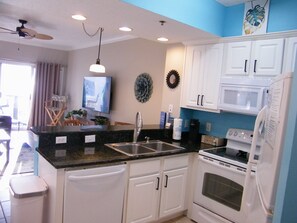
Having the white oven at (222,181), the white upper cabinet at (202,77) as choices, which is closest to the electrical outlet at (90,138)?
the white oven at (222,181)

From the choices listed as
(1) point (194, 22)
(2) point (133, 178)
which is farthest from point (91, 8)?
(2) point (133, 178)

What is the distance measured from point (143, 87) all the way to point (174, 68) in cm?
112

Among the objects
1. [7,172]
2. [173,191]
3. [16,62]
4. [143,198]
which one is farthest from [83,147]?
[16,62]

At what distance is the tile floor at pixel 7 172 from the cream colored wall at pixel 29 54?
A: 7.08 feet

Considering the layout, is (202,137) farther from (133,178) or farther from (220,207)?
(133,178)

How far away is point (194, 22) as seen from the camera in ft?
8.34

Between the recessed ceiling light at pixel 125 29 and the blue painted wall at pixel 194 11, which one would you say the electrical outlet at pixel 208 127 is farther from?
the recessed ceiling light at pixel 125 29

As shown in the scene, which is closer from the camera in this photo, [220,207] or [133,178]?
[133,178]

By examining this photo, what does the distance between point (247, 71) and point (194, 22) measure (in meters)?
0.80

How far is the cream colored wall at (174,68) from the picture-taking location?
3.40 m

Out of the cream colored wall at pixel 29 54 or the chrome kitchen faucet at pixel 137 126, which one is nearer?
the chrome kitchen faucet at pixel 137 126

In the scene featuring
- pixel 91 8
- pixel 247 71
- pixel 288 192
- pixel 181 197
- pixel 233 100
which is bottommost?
pixel 181 197

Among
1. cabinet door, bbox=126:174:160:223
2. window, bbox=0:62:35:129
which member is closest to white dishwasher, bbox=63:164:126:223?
cabinet door, bbox=126:174:160:223

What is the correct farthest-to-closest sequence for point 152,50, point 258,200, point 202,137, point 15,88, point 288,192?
point 15,88
point 152,50
point 202,137
point 258,200
point 288,192
